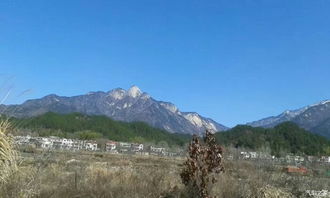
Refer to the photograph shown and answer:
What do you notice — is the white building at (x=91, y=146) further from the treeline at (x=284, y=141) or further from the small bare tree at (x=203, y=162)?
the small bare tree at (x=203, y=162)

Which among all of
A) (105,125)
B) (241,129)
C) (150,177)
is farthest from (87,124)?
(150,177)

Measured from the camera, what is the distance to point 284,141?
157375 millimetres

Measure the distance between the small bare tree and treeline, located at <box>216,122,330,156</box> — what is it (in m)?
137

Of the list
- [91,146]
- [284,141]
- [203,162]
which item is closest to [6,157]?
[203,162]

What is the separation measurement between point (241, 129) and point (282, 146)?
37265 millimetres

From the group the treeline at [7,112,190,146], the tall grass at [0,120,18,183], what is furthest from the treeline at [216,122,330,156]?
the tall grass at [0,120,18,183]

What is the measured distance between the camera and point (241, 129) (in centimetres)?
18862

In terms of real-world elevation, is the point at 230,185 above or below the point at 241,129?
below

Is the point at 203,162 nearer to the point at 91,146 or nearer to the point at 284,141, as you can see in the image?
the point at 91,146

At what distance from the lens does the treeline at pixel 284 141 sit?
153 m

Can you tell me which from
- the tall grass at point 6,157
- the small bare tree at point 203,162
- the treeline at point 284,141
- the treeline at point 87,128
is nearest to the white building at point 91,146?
the treeline at point 87,128

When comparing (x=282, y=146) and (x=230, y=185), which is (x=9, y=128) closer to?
(x=230, y=185)

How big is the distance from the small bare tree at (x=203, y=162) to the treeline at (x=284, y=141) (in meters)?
137

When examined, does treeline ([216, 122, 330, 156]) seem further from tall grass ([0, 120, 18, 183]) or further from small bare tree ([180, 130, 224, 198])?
tall grass ([0, 120, 18, 183])
